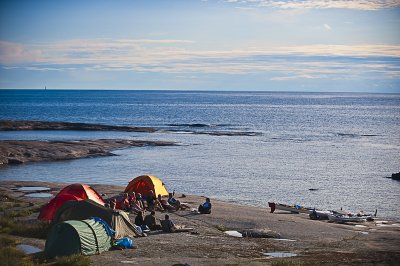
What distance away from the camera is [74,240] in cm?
2078

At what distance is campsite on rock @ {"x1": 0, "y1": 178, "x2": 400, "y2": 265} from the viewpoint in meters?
21.0

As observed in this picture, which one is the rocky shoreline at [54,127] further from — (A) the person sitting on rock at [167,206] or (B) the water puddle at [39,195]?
(A) the person sitting on rock at [167,206]

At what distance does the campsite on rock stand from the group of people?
0.05m

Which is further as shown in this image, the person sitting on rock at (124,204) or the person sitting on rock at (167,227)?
the person sitting on rock at (124,204)

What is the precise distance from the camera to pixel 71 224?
21.2 m

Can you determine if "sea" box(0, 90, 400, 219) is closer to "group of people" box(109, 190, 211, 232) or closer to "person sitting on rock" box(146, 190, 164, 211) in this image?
"group of people" box(109, 190, 211, 232)

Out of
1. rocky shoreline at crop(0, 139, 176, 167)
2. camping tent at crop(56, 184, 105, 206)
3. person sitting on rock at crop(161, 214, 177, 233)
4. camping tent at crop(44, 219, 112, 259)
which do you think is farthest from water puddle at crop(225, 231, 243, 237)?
rocky shoreline at crop(0, 139, 176, 167)

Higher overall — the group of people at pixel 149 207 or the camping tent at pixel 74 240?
the camping tent at pixel 74 240

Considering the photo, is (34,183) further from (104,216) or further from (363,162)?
(363,162)

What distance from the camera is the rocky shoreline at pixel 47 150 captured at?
6150 centimetres

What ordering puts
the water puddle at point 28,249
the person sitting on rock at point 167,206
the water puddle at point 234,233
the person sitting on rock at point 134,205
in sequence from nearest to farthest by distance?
the water puddle at point 28,249, the water puddle at point 234,233, the person sitting on rock at point 134,205, the person sitting on rock at point 167,206

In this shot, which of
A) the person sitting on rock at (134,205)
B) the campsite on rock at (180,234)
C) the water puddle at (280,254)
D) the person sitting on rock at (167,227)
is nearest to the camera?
the campsite on rock at (180,234)

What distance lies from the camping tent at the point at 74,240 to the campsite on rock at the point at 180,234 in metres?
0.04

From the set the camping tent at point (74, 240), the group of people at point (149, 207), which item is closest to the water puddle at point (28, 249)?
the camping tent at point (74, 240)
